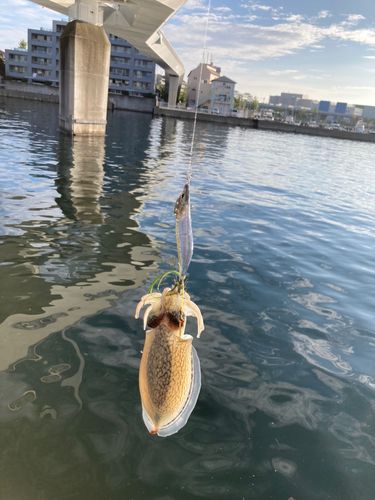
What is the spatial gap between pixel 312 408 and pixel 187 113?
76666 millimetres

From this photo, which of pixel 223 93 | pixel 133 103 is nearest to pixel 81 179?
pixel 133 103

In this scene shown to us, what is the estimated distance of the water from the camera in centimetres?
298

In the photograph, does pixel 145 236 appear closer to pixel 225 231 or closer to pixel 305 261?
pixel 225 231

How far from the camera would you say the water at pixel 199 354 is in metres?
2.98

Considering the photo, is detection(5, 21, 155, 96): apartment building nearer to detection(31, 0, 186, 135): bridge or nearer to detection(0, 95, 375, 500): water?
detection(31, 0, 186, 135): bridge

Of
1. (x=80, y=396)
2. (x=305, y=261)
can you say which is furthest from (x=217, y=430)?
(x=305, y=261)

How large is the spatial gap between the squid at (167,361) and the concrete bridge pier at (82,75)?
1032 inches

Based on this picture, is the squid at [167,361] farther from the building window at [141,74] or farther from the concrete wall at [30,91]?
the building window at [141,74]

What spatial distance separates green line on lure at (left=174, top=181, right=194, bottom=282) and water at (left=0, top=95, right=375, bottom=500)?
214 centimetres

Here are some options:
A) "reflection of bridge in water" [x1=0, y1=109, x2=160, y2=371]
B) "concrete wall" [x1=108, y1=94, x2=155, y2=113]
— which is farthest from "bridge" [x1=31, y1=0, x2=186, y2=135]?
"concrete wall" [x1=108, y1=94, x2=155, y2=113]

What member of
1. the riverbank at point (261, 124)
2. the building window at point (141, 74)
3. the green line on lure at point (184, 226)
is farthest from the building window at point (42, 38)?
the green line on lure at point (184, 226)

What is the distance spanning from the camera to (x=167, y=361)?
187 cm

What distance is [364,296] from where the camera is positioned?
6.60 meters

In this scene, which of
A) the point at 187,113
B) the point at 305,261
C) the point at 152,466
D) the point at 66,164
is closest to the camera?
the point at 152,466
